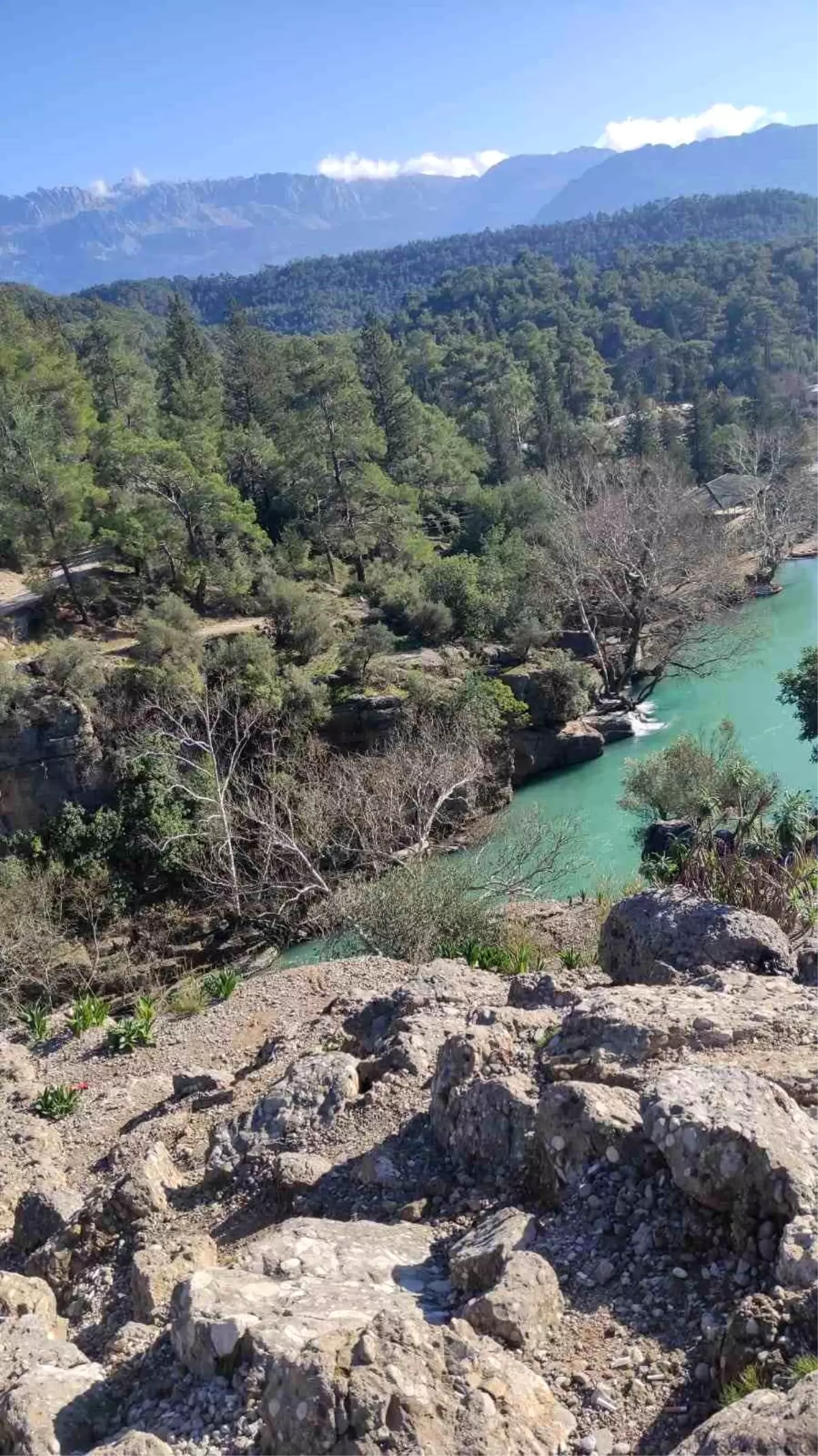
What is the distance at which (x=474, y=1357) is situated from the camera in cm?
409

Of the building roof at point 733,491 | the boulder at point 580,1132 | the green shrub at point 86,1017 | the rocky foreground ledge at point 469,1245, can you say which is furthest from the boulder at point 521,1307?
the building roof at point 733,491

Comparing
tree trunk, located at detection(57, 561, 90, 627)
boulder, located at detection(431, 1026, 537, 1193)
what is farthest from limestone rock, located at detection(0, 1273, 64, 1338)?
tree trunk, located at detection(57, 561, 90, 627)

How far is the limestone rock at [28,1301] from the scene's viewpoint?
6.21 m

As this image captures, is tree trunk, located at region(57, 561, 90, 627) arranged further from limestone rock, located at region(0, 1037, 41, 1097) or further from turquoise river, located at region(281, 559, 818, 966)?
limestone rock, located at region(0, 1037, 41, 1097)

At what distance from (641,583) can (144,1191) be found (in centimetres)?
2629

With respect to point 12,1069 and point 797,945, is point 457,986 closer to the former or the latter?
point 797,945

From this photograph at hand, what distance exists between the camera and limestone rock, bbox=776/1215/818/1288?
414 cm

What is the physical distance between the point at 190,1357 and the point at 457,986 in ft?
17.4

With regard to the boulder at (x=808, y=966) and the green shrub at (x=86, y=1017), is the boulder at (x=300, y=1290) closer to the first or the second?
the boulder at (x=808, y=966)

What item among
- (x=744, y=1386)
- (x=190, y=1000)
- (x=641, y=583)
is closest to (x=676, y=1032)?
(x=744, y=1386)

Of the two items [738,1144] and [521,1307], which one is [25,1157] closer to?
[521,1307]

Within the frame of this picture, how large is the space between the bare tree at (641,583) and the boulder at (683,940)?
66.5ft

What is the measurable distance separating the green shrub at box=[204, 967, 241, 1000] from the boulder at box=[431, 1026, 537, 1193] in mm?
7305

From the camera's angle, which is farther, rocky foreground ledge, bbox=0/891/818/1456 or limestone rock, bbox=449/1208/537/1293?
limestone rock, bbox=449/1208/537/1293
